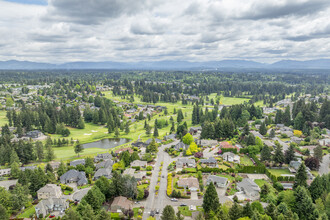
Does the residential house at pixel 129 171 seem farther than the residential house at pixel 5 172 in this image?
No

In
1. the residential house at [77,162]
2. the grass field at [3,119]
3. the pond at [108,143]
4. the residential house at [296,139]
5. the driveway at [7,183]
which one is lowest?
the pond at [108,143]

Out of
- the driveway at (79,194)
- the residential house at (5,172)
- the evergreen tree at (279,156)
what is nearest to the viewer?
the driveway at (79,194)

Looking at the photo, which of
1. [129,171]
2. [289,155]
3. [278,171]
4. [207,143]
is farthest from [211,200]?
[207,143]

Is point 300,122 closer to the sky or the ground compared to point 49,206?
closer to the sky

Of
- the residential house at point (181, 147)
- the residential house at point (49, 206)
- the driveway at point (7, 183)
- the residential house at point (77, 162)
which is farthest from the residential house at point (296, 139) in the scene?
the driveway at point (7, 183)

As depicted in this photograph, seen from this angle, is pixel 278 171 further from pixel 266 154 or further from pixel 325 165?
pixel 325 165

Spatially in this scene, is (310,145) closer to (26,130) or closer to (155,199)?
(155,199)

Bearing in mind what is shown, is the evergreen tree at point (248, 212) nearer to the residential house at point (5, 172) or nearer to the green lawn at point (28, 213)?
the green lawn at point (28, 213)

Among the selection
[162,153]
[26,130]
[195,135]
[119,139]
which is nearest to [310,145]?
[195,135]
